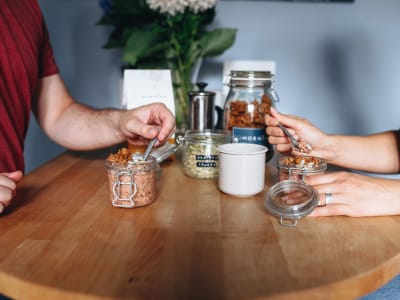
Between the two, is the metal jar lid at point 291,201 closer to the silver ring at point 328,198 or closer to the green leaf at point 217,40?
the silver ring at point 328,198

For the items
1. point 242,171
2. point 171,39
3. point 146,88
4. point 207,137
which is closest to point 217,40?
point 171,39

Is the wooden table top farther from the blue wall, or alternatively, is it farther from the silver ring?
the blue wall

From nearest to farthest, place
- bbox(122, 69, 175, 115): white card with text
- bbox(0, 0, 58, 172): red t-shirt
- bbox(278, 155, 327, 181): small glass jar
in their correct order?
bbox(278, 155, 327, 181): small glass jar → bbox(0, 0, 58, 172): red t-shirt → bbox(122, 69, 175, 115): white card with text

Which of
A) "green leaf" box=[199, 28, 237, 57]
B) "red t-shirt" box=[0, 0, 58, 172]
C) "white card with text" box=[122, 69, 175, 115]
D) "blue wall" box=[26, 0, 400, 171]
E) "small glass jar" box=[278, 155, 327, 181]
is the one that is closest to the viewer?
"small glass jar" box=[278, 155, 327, 181]

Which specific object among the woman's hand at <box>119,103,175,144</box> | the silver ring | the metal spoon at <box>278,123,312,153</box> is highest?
the woman's hand at <box>119,103,175,144</box>

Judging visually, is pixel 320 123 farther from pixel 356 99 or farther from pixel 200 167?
pixel 200 167

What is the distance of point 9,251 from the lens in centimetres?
65

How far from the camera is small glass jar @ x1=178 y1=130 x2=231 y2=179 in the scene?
1.01 meters

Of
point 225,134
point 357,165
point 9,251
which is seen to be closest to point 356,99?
point 357,165

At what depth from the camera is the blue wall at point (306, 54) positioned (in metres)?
1.86

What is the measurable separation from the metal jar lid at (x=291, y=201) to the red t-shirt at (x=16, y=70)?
2.42ft

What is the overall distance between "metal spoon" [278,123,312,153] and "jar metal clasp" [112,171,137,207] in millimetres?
405

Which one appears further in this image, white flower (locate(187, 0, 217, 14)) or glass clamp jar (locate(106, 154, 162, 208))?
white flower (locate(187, 0, 217, 14))

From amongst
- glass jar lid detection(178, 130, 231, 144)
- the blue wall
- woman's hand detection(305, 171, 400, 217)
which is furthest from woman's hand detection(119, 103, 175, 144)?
the blue wall
